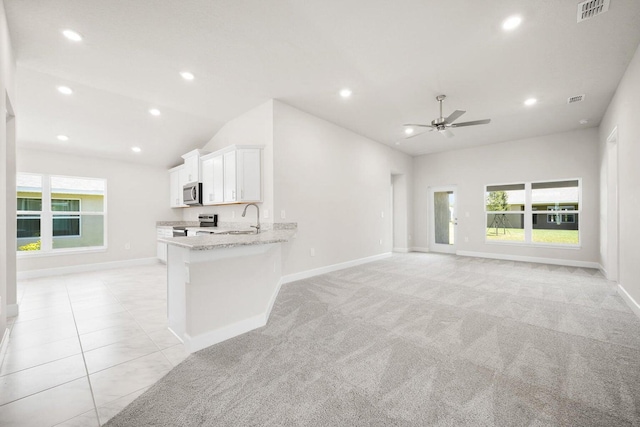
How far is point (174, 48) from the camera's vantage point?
2.98m

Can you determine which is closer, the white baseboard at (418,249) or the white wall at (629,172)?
the white wall at (629,172)

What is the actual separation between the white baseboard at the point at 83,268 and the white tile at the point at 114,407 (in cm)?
558

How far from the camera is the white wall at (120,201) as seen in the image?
5340 mm

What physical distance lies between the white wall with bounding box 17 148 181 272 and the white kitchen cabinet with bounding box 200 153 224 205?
2.26 metres

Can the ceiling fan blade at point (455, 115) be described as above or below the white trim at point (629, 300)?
above

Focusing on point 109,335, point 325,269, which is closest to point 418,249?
point 325,269

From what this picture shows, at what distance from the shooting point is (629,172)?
331 centimetres

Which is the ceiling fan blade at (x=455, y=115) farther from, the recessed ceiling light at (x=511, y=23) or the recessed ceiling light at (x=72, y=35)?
the recessed ceiling light at (x=72, y=35)

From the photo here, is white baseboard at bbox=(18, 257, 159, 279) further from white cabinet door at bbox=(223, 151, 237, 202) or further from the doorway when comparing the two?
the doorway

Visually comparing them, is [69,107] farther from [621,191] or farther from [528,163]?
[528,163]

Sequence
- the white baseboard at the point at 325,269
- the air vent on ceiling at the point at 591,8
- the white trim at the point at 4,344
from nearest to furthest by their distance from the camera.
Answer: the white trim at the point at 4,344
the air vent on ceiling at the point at 591,8
the white baseboard at the point at 325,269

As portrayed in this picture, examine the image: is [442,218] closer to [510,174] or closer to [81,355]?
[510,174]

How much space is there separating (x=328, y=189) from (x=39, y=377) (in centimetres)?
433

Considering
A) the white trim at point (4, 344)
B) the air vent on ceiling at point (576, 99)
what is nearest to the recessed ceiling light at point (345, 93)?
the air vent on ceiling at point (576, 99)
